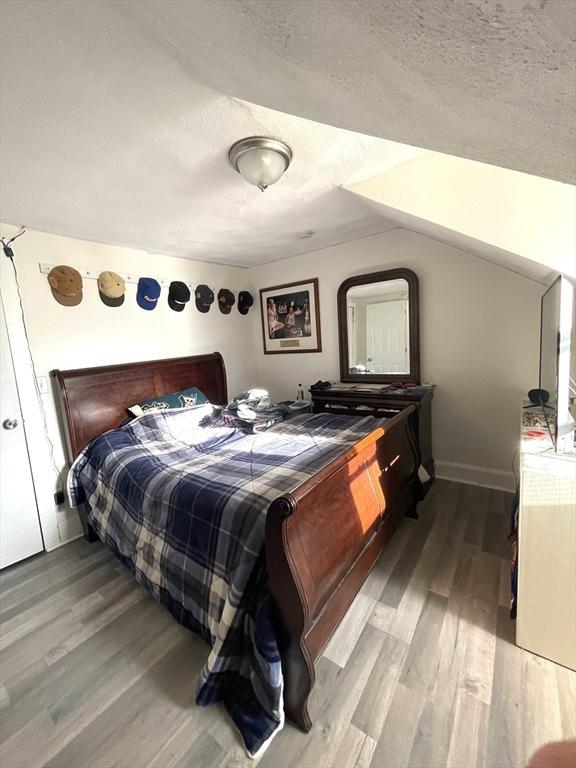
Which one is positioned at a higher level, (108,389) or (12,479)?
(108,389)

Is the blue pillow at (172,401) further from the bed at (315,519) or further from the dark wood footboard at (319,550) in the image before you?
the dark wood footboard at (319,550)

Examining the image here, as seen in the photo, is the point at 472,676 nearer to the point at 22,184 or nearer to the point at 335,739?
the point at 335,739

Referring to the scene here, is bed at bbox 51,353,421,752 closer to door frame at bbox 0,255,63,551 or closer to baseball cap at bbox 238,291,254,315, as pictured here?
door frame at bbox 0,255,63,551

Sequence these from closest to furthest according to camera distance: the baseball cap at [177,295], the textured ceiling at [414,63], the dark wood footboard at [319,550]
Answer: the textured ceiling at [414,63] < the dark wood footboard at [319,550] < the baseball cap at [177,295]

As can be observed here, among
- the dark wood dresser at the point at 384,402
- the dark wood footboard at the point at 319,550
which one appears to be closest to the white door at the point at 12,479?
the dark wood footboard at the point at 319,550

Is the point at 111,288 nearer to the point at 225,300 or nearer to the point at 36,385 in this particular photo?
the point at 36,385

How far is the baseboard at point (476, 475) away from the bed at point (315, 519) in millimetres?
670

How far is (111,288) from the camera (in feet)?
8.58

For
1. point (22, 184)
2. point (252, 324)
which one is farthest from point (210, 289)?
point (22, 184)

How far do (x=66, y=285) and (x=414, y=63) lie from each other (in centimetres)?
263

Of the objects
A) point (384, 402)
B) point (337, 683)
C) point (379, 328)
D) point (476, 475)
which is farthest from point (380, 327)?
point (337, 683)

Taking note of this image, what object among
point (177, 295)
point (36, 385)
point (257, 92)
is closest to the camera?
point (257, 92)

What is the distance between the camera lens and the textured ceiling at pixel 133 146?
0.92 metres

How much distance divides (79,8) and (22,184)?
3.87ft
